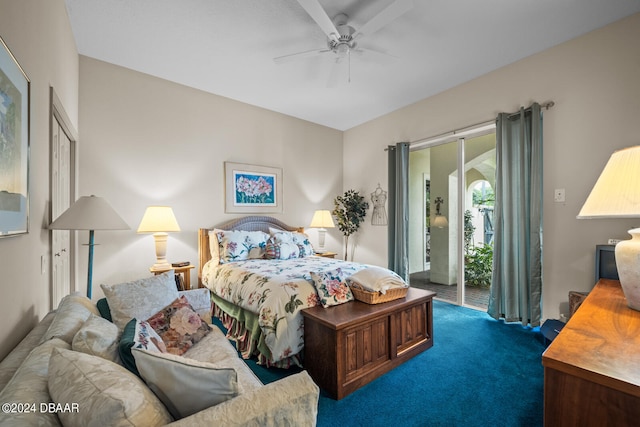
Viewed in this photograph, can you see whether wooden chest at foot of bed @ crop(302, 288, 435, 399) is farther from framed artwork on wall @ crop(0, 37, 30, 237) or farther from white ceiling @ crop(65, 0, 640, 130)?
white ceiling @ crop(65, 0, 640, 130)

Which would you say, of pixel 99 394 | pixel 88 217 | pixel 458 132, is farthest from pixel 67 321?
pixel 458 132

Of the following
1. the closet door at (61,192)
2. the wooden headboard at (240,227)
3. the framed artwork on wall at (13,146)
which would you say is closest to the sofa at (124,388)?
the framed artwork on wall at (13,146)

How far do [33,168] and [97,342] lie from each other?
104 centimetres

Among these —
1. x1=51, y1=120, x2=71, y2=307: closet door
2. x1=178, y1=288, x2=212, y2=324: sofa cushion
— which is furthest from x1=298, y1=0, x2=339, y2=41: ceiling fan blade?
x1=178, y1=288, x2=212, y2=324: sofa cushion

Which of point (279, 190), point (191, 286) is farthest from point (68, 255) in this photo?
point (279, 190)

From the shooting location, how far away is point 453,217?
3.97m

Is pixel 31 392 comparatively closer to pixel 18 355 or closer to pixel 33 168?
pixel 18 355

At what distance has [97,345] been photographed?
1.00 m

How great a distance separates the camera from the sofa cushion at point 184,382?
858 millimetres

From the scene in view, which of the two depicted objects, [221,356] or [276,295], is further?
[276,295]

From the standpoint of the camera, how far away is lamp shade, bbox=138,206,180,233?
3039 mm

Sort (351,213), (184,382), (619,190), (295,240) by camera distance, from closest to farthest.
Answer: (184,382) < (619,190) < (295,240) < (351,213)

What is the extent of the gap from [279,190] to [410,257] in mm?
2351

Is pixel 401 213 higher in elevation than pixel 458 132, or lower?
lower
